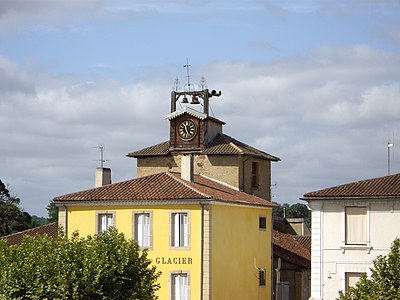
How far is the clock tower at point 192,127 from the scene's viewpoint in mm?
65250

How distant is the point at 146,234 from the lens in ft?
173

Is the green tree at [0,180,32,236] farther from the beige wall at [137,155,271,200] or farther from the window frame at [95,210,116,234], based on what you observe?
the window frame at [95,210,116,234]

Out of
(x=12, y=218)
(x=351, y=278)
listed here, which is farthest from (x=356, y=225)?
(x=12, y=218)

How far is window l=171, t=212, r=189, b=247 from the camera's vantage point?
51812 mm

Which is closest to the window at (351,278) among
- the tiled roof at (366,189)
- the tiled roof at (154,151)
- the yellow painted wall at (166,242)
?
the tiled roof at (366,189)

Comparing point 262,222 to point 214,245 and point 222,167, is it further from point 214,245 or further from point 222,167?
point 222,167

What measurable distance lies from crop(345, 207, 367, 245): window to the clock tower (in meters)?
18.3

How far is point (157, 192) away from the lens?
52656 mm

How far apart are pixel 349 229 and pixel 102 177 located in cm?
1658

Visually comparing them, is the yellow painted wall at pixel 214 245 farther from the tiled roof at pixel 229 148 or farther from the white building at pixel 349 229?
the tiled roof at pixel 229 148

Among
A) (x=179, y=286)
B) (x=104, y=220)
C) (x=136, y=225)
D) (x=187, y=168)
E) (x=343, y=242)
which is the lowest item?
(x=179, y=286)

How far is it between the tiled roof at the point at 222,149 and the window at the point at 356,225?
15892mm

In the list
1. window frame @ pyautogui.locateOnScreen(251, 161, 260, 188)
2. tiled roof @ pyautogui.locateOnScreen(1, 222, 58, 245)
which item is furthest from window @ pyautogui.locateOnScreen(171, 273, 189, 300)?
window frame @ pyautogui.locateOnScreen(251, 161, 260, 188)

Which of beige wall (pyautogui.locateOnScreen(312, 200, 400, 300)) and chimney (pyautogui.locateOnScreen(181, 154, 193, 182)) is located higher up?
chimney (pyautogui.locateOnScreen(181, 154, 193, 182))
